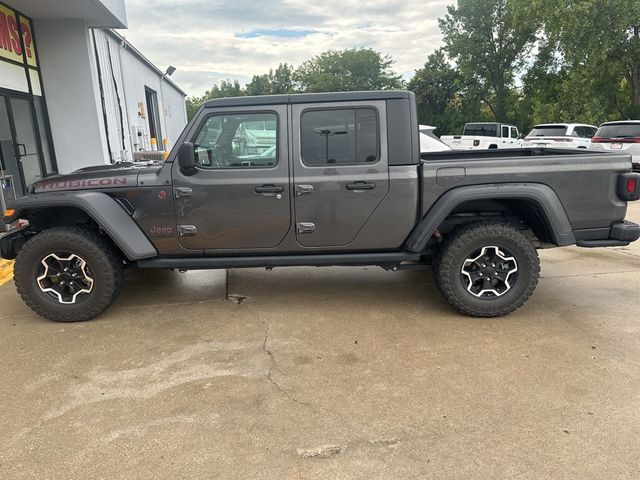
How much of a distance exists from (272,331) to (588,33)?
22248mm

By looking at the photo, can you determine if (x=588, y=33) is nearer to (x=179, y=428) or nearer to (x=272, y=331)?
(x=272, y=331)

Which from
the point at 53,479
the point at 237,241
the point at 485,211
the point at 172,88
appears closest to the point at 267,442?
the point at 53,479

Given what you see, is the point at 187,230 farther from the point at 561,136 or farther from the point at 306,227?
the point at 561,136

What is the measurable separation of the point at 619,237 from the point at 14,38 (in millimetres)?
9400

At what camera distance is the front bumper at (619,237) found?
12.6 ft

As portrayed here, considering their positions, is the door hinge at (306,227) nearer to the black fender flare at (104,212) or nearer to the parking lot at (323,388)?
the parking lot at (323,388)

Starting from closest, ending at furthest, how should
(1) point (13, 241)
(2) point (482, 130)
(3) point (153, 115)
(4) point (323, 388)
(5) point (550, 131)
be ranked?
1. (4) point (323, 388)
2. (1) point (13, 241)
3. (5) point (550, 131)
4. (3) point (153, 115)
5. (2) point (482, 130)

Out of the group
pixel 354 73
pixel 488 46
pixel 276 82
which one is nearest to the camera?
pixel 488 46

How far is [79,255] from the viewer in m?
3.87

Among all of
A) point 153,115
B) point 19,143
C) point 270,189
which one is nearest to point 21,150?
point 19,143

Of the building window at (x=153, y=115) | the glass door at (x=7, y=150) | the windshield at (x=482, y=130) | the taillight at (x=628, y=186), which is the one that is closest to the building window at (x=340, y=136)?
the taillight at (x=628, y=186)

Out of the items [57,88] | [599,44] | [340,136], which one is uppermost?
[599,44]

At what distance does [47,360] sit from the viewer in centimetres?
338

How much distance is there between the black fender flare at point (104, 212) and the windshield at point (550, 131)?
16305 mm
